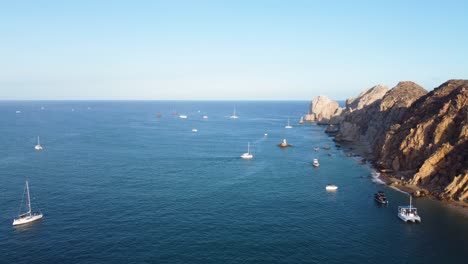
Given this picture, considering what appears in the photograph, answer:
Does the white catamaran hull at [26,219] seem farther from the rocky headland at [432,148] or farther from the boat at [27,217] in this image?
the rocky headland at [432,148]

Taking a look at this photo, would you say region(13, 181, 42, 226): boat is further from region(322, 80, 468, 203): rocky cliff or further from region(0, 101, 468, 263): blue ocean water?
region(322, 80, 468, 203): rocky cliff

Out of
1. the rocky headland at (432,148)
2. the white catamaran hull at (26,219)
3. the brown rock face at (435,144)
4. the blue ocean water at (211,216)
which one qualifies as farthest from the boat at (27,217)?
the brown rock face at (435,144)

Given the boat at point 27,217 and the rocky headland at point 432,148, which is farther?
the rocky headland at point 432,148

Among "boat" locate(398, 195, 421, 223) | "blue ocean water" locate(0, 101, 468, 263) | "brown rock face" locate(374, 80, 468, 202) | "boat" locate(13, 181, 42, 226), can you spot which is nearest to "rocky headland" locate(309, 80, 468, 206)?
"brown rock face" locate(374, 80, 468, 202)

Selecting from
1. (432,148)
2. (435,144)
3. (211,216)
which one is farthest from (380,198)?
(211,216)

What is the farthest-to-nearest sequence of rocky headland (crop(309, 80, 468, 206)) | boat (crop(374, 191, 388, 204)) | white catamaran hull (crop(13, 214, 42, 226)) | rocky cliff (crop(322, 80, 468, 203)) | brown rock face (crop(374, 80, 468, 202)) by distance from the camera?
rocky cliff (crop(322, 80, 468, 203)) < brown rock face (crop(374, 80, 468, 202)) < rocky headland (crop(309, 80, 468, 206)) < boat (crop(374, 191, 388, 204)) < white catamaran hull (crop(13, 214, 42, 226))

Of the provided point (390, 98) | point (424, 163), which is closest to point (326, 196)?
point (424, 163)
